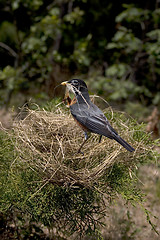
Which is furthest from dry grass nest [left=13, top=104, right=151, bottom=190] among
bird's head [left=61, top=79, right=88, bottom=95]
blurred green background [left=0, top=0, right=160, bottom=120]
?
blurred green background [left=0, top=0, right=160, bottom=120]

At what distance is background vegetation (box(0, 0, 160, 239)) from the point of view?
16.3 feet

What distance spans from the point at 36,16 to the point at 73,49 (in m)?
0.81

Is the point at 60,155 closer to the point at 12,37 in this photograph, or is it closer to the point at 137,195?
the point at 137,195

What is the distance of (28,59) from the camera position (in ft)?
17.4

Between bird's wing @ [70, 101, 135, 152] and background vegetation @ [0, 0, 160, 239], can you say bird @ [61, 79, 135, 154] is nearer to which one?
bird's wing @ [70, 101, 135, 152]

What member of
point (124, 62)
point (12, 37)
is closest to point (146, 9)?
point (124, 62)

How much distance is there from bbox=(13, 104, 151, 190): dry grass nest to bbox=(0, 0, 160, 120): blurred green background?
2.51 meters

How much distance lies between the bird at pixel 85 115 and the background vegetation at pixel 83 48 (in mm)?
2785

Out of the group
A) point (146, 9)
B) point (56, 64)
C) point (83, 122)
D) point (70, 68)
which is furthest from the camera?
point (146, 9)

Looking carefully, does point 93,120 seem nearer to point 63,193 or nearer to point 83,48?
point 63,193

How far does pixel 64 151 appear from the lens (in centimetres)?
178

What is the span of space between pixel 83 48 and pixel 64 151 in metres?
3.56

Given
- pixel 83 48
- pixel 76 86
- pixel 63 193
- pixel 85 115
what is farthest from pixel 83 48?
pixel 63 193

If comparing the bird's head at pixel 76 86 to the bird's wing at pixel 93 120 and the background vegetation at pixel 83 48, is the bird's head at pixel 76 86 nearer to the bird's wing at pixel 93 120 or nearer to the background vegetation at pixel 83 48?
the bird's wing at pixel 93 120
